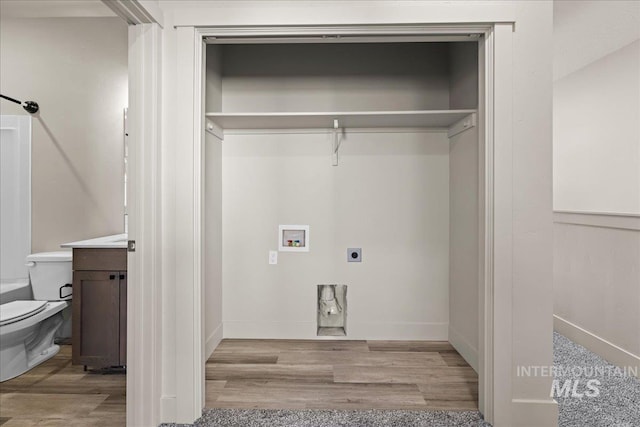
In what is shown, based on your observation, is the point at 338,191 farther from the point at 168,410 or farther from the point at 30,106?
the point at 30,106

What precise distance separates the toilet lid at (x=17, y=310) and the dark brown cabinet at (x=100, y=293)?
0.71 ft

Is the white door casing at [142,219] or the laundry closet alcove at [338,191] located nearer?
the white door casing at [142,219]

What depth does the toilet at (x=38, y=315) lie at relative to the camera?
197 cm

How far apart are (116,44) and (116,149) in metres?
0.85

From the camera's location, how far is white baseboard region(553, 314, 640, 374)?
240 cm

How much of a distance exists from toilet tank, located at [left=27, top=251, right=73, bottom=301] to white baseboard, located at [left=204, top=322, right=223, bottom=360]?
100cm

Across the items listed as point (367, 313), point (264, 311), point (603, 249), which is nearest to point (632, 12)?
point (603, 249)

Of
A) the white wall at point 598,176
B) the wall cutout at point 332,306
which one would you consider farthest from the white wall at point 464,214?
the wall cutout at point 332,306

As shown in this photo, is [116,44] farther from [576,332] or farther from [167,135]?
[576,332]

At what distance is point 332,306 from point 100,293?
1673 mm

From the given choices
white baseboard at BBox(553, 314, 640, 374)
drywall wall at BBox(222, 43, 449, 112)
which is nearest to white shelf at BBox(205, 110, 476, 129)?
drywall wall at BBox(222, 43, 449, 112)

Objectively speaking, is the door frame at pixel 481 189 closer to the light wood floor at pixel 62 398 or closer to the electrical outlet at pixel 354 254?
the light wood floor at pixel 62 398

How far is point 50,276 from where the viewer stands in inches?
95.7

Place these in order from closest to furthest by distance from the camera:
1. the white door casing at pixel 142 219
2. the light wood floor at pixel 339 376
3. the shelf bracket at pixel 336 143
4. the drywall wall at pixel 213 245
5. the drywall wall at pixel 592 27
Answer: the white door casing at pixel 142 219 → the light wood floor at pixel 339 376 → the drywall wall at pixel 592 27 → the drywall wall at pixel 213 245 → the shelf bracket at pixel 336 143
